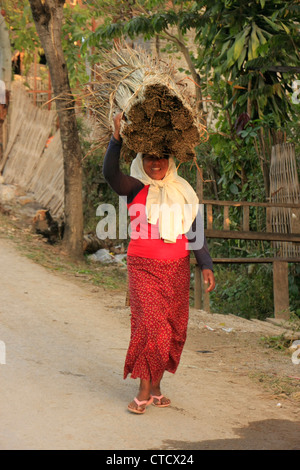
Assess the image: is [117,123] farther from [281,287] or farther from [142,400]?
[281,287]

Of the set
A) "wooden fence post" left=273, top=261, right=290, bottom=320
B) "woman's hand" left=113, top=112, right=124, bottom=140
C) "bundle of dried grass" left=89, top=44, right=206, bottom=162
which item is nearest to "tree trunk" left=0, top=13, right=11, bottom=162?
"wooden fence post" left=273, top=261, right=290, bottom=320

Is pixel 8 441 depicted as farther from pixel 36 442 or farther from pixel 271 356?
pixel 271 356

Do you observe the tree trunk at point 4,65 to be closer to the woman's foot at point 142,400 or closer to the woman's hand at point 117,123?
the woman's hand at point 117,123

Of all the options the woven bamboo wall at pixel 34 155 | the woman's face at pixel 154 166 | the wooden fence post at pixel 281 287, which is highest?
the woven bamboo wall at pixel 34 155

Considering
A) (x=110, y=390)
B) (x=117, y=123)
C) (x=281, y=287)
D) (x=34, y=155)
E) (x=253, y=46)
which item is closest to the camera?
(x=117, y=123)

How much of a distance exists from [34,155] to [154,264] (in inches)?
375

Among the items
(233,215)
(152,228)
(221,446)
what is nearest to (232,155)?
(233,215)

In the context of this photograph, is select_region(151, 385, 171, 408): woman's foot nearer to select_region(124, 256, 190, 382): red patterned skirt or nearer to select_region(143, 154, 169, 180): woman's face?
select_region(124, 256, 190, 382): red patterned skirt

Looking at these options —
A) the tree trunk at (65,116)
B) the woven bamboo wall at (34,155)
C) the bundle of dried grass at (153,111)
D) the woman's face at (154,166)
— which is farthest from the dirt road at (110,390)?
the woven bamboo wall at (34,155)

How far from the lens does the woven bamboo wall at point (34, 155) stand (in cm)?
1180

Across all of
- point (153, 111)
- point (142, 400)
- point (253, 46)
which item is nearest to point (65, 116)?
point (253, 46)

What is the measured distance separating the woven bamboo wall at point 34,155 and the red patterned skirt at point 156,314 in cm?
774

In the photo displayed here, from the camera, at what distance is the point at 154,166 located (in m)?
3.89

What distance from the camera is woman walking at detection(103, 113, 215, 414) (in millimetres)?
3750
